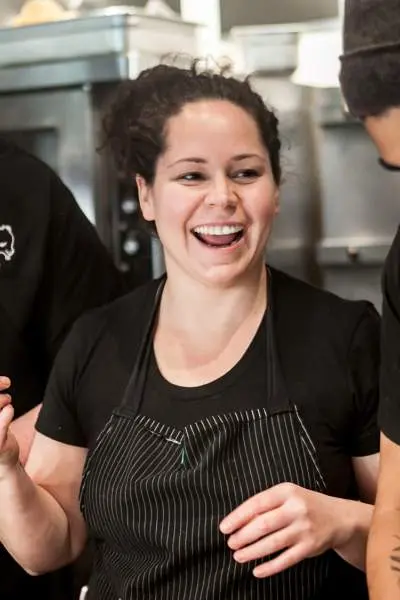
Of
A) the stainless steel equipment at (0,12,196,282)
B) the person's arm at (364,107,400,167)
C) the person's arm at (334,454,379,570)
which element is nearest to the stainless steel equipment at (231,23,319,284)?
the stainless steel equipment at (0,12,196,282)

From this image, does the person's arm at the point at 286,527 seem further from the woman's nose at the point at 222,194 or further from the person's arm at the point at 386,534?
the woman's nose at the point at 222,194

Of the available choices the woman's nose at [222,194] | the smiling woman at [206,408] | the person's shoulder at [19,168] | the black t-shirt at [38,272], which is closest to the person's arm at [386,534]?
the smiling woman at [206,408]

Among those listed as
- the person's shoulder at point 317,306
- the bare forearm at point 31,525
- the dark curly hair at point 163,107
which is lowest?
the bare forearm at point 31,525

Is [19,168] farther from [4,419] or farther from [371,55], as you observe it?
[371,55]

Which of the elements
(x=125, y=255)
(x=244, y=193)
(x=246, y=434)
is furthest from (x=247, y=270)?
(x=125, y=255)

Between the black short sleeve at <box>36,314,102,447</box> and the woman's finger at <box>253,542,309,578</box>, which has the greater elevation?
the black short sleeve at <box>36,314,102,447</box>

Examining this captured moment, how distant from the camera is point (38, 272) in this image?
59.0 inches

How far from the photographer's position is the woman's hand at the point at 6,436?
1.22m

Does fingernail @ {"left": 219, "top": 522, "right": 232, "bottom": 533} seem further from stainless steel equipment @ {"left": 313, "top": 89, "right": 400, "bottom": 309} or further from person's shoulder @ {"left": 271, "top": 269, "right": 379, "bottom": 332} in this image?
stainless steel equipment @ {"left": 313, "top": 89, "right": 400, "bottom": 309}

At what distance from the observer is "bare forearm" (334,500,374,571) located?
1164mm

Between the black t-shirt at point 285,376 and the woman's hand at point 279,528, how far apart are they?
0.36 feet

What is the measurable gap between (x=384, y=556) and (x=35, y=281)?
700mm

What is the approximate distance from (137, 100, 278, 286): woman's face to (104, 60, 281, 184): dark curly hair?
15mm

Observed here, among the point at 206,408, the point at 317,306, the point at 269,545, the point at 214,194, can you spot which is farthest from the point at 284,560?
the point at 214,194
